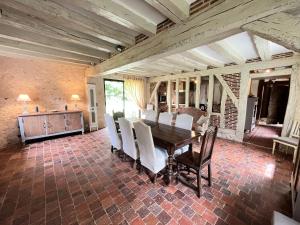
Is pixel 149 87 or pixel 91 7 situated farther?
pixel 149 87

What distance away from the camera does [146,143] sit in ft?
6.69

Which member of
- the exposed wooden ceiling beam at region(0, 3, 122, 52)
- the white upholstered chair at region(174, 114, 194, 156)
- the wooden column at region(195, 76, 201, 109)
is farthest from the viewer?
the wooden column at region(195, 76, 201, 109)

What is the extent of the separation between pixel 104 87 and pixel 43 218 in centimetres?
481

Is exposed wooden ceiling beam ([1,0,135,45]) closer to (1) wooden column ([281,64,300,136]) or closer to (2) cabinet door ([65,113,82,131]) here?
(2) cabinet door ([65,113,82,131])

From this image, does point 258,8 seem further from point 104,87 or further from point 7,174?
point 104,87

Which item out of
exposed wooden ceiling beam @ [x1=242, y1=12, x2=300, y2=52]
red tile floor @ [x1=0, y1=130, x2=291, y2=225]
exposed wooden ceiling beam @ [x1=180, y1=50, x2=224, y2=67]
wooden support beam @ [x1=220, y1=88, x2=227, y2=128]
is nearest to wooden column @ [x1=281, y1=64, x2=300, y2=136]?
red tile floor @ [x1=0, y1=130, x2=291, y2=225]

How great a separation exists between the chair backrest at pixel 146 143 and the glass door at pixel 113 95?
393 centimetres

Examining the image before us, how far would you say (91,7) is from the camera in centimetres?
149

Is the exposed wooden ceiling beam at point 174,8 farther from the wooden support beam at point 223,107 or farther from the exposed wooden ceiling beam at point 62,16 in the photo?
the wooden support beam at point 223,107

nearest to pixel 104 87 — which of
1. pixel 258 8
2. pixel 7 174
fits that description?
pixel 7 174

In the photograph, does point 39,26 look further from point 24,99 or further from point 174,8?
point 24,99

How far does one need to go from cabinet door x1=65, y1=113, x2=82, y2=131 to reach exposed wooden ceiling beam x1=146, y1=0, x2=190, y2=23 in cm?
429

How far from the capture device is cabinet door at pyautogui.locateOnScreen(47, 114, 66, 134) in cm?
411

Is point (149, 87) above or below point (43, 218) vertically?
above
